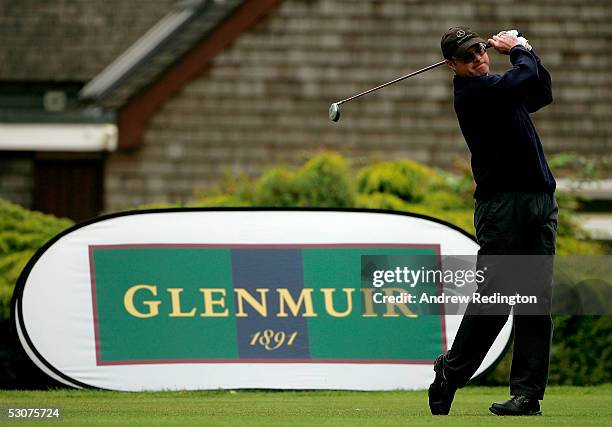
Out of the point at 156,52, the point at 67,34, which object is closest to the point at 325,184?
the point at 156,52

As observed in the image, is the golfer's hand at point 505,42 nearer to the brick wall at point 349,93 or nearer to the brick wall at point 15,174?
the brick wall at point 349,93

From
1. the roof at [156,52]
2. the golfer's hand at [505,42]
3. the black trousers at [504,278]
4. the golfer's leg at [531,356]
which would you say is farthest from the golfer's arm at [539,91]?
the roof at [156,52]

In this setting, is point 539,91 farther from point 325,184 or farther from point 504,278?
point 325,184

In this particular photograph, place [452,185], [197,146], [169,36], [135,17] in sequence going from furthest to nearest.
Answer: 1. [135,17]
2. [169,36]
3. [197,146]
4. [452,185]

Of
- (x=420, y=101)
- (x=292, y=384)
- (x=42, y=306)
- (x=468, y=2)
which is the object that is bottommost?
(x=292, y=384)

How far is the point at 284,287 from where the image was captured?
26.5ft

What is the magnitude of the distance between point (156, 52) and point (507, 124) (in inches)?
428

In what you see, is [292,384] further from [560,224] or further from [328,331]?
[560,224]

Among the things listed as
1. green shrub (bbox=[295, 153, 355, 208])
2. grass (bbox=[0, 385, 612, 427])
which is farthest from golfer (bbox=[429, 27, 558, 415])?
green shrub (bbox=[295, 153, 355, 208])

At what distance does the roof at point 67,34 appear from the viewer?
739 inches

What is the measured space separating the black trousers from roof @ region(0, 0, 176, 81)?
1348 centimetres

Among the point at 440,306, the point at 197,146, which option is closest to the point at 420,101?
the point at 197,146

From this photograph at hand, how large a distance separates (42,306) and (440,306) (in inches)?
92.5

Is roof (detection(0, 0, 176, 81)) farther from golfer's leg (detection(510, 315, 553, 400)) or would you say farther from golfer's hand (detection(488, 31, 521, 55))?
golfer's leg (detection(510, 315, 553, 400))
